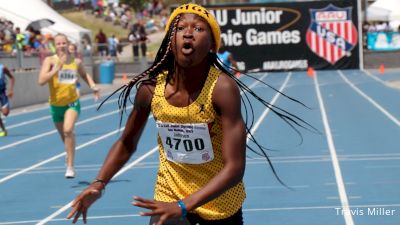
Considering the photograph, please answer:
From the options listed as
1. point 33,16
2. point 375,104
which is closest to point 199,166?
point 375,104

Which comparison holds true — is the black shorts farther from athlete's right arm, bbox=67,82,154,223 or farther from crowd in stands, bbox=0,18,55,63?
crowd in stands, bbox=0,18,55,63

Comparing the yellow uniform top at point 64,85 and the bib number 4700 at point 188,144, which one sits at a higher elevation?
the bib number 4700 at point 188,144

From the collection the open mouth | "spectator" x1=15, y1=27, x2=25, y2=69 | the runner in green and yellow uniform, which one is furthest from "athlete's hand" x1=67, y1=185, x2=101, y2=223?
"spectator" x1=15, y1=27, x2=25, y2=69

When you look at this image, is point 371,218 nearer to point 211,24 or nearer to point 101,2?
point 211,24

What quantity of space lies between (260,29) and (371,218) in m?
45.5

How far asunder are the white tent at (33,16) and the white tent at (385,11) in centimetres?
2137

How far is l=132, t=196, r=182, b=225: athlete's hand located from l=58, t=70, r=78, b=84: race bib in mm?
9969

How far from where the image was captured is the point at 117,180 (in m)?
14.6

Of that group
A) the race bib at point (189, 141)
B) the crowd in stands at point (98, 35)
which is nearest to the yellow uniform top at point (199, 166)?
the race bib at point (189, 141)

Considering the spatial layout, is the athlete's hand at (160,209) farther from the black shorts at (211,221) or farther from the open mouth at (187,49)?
the open mouth at (187,49)

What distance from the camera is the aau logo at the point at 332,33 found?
181 ft

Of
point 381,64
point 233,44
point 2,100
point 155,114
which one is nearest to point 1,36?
point 2,100

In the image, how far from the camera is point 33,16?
4778 cm

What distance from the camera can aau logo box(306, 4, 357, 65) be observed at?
181 feet
